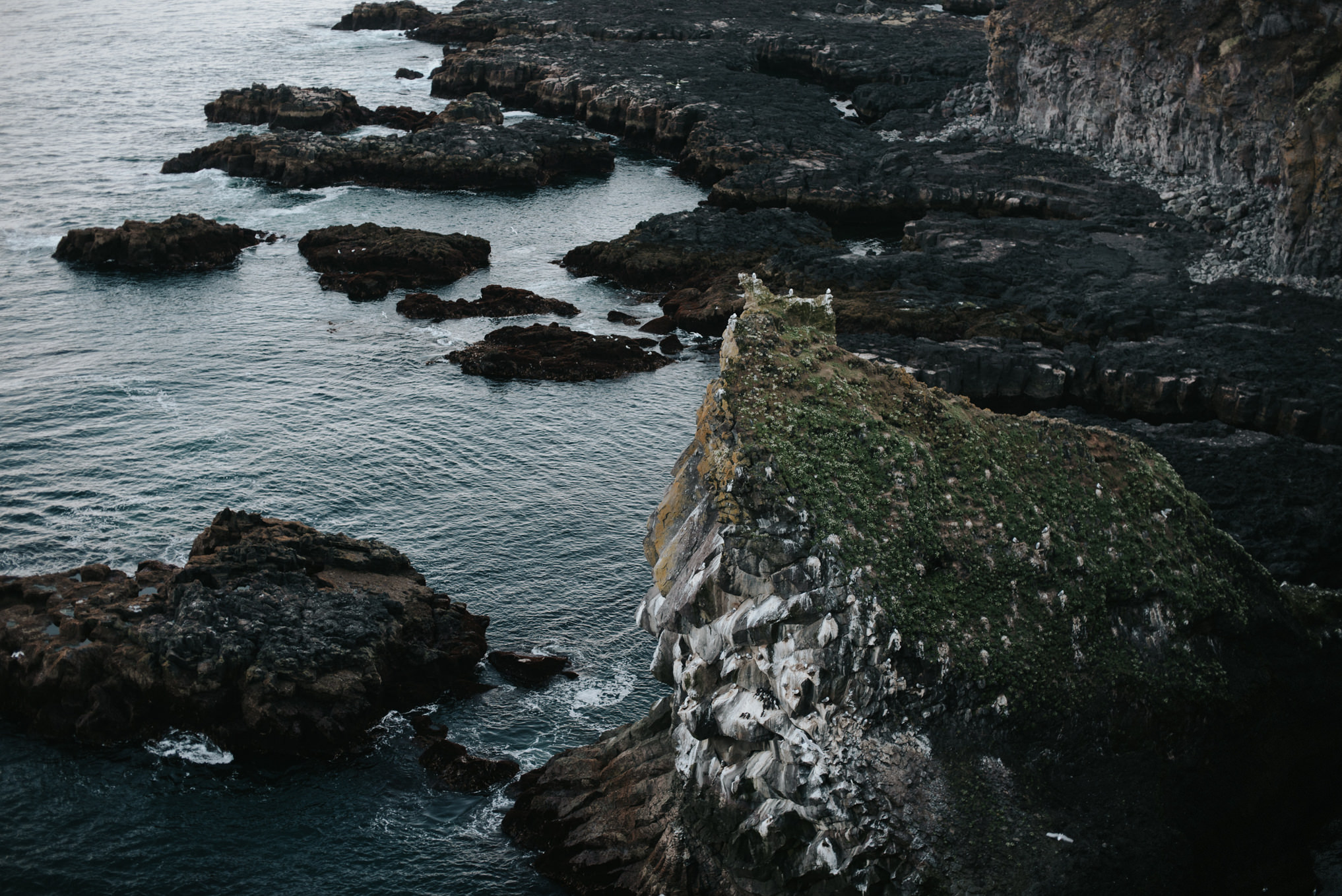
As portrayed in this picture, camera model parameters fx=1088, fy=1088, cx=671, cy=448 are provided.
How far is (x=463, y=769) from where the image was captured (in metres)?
31.7

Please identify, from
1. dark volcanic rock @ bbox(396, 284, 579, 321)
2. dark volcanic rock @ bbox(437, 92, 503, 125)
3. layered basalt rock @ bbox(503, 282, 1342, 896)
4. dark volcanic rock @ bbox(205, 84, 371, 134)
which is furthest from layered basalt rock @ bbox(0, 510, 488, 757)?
dark volcanic rock @ bbox(205, 84, 371, 134)

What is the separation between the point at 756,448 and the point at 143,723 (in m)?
21.0

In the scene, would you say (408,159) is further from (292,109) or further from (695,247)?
(695,247)

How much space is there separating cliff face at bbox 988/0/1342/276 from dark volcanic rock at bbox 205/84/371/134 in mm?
61907

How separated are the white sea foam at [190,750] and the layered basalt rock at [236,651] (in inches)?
10.8

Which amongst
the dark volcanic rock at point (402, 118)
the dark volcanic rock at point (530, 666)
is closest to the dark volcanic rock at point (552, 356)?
the dark volcanic rock at point (530, 666)

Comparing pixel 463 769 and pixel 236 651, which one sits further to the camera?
pixel 236 651

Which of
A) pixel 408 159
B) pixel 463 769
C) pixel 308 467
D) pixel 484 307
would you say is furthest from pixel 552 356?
pixel 408 159

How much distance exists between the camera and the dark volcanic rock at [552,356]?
197ft

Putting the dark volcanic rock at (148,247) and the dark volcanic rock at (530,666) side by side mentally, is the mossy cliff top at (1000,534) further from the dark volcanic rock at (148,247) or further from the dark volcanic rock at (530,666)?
the dark volcanic rock at (148,247)

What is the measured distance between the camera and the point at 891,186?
83500 mm

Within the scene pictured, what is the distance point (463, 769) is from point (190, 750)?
826cm

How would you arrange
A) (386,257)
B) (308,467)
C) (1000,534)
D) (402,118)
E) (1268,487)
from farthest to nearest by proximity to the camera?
(402,118) → (386,257) → (308,467) → (1268,487) → (1000,534)

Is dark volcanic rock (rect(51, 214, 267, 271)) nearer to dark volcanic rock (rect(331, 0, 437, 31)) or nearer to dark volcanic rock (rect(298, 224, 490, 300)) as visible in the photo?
dark volcanic rock (rect(298, 224, 490, 300))
